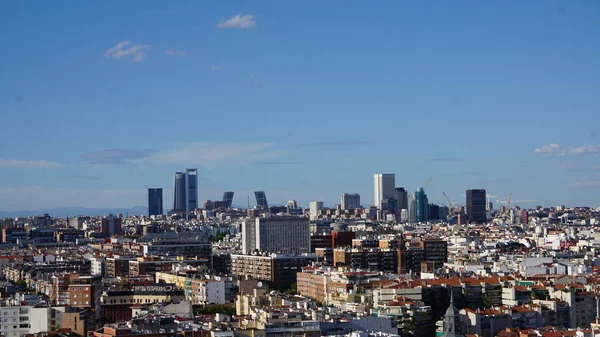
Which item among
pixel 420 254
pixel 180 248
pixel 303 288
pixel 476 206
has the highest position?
pixel 476 206

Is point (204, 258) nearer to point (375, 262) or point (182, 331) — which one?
point (375, 262)

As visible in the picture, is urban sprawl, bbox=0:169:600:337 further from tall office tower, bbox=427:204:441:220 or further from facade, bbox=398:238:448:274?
tall office tower, bbox=427:204:441:220

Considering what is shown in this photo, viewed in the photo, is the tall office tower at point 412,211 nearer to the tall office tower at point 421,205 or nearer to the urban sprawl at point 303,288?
the tall office tower at point 421,205

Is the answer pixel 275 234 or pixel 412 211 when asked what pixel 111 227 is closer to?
pixel 275 234

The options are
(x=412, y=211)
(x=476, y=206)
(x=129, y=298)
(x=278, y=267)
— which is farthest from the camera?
(x=412, y=211)

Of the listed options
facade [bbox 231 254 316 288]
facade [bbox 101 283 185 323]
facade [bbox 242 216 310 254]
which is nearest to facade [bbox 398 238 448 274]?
facade [bbox 231 254 316 288]

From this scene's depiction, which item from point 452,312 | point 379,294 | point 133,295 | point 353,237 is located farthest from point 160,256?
point 452,312

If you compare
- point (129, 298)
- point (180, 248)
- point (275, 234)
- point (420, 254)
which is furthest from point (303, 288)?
point (275, 234)
